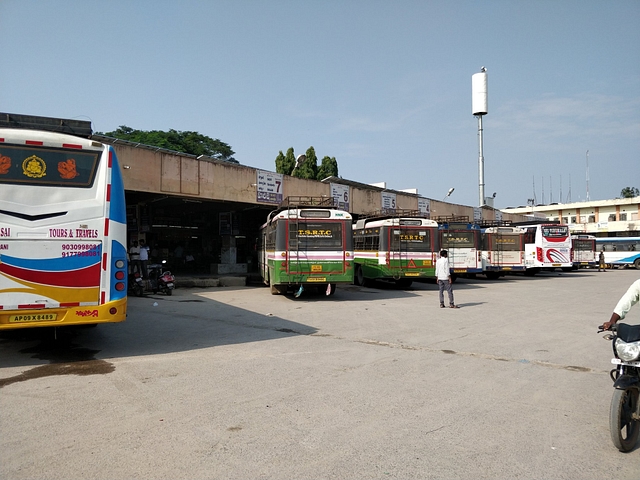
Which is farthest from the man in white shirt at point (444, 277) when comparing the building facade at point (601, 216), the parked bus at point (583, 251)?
the building facade at point (601, 216)

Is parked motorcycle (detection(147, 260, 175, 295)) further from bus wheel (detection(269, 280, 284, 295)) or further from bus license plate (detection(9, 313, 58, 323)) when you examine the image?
bus license plate (detection(9, 313, 58, 323))

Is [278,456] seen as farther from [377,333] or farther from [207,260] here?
[207,260]

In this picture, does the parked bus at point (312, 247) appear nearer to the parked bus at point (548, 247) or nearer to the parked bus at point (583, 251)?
the parked bus at point (548, 247)

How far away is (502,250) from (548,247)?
14.5ft

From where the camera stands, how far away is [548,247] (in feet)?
96.5

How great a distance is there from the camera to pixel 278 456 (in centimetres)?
397

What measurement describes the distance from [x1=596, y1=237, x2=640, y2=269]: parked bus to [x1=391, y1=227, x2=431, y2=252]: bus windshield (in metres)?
33.6

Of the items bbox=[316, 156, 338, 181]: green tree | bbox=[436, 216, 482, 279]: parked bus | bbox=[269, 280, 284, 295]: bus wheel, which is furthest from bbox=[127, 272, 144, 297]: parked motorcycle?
bbox=[316, 156, 338, 181]: green tree

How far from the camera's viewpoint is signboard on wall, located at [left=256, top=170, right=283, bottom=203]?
2181 cm

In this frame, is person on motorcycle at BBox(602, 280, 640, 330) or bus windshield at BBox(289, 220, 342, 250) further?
bus windshield at BBox(289, 220, 342, 250)

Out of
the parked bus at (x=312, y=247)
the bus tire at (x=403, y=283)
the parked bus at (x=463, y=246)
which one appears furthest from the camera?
the parked bus at (x=463, y=246)

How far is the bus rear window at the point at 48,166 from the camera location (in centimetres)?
684

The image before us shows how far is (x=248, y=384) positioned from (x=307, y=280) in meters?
9.46

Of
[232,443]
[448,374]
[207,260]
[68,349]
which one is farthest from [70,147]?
[207,260]
